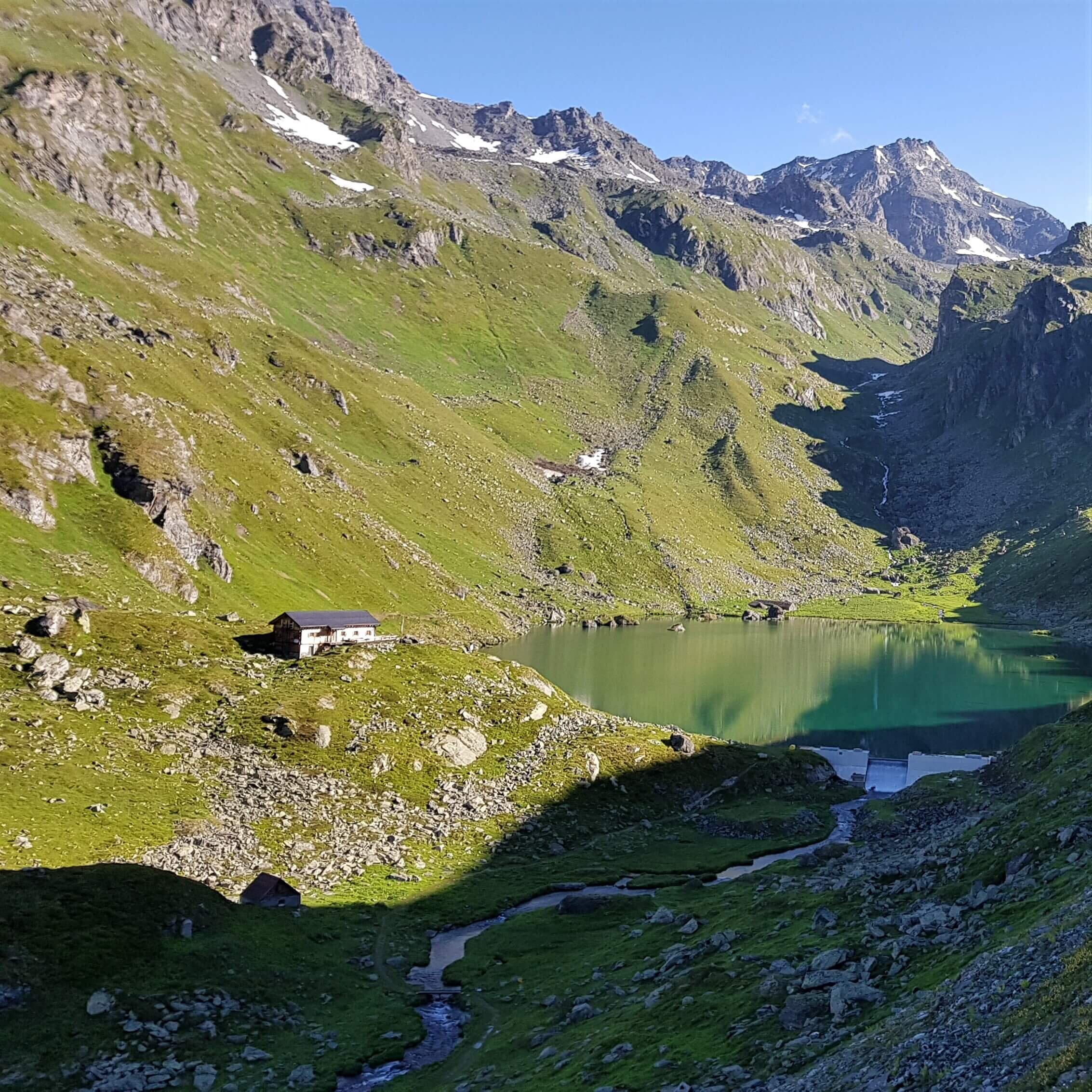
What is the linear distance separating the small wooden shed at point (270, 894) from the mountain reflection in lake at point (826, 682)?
70564 mm

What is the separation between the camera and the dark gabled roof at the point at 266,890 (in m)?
45.8

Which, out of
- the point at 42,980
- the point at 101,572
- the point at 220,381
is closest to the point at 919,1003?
the point at 42,980

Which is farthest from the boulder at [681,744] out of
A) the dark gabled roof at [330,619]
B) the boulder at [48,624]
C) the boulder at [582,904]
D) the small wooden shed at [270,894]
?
the boulder at [48,624]

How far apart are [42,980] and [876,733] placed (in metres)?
103

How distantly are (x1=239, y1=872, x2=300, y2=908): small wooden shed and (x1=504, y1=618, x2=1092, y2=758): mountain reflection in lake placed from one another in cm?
7056

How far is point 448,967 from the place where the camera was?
144ft

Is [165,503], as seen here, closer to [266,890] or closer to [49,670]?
[49,670]

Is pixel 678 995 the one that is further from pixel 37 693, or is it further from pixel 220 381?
pixel 220 381

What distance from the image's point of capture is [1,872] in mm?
37812

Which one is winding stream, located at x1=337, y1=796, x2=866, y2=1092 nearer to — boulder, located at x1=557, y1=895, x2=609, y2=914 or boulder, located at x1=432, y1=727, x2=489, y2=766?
boulder, located at x1=557, y1=895, x2=609, y2=914

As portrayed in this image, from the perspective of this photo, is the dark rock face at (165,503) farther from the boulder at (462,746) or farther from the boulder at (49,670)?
the boulder at (462,746)

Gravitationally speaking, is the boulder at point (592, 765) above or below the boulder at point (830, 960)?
below

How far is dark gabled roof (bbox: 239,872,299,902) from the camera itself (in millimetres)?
45750

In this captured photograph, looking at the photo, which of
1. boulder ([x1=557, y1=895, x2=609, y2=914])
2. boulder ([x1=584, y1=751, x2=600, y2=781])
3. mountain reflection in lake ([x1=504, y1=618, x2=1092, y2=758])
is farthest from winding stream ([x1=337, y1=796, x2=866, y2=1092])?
mountain reflection in lake ([x1=504, y1=618, x2=1092, y2=758])
